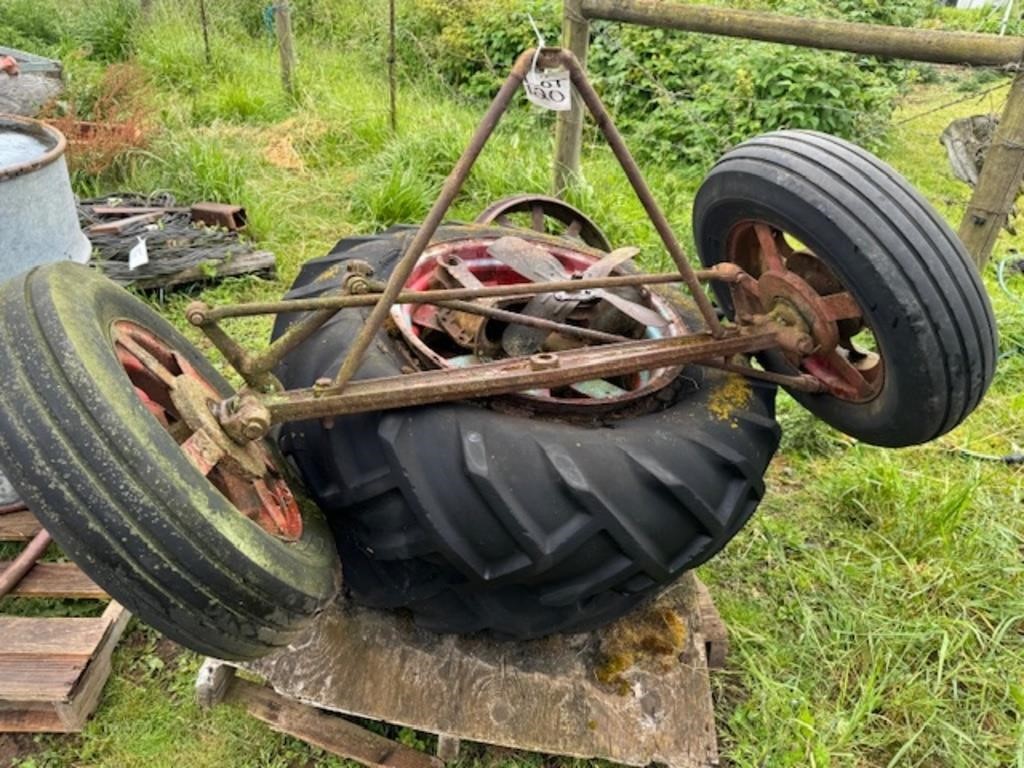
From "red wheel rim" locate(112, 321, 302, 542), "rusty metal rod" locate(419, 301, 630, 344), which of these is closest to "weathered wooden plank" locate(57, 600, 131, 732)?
"red wheel rim" locate(112, 321, 302, 542)

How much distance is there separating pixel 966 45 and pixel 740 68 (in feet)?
11.6

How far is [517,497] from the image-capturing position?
1.63 metres

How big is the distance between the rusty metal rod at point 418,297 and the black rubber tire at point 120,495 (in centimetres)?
30

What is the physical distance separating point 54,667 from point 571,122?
3.03m

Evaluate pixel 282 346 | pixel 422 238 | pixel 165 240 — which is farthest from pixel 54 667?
pixel 165 240

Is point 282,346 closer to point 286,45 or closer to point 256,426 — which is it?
point 256,426

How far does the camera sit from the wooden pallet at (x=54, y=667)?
2004mm

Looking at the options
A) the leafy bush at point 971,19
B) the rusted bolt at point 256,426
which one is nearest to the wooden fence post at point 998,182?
the rusted bolt at point 256,426

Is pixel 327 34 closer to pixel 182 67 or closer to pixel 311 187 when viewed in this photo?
pixel 182 67

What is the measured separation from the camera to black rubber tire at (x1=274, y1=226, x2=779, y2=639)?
164 centimetres

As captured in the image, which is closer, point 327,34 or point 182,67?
point 182,67

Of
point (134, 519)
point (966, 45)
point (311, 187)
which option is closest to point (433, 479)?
point (134, 519)

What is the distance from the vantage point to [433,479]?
1.63m

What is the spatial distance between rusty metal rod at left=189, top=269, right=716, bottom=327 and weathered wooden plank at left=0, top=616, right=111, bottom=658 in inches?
37.2
